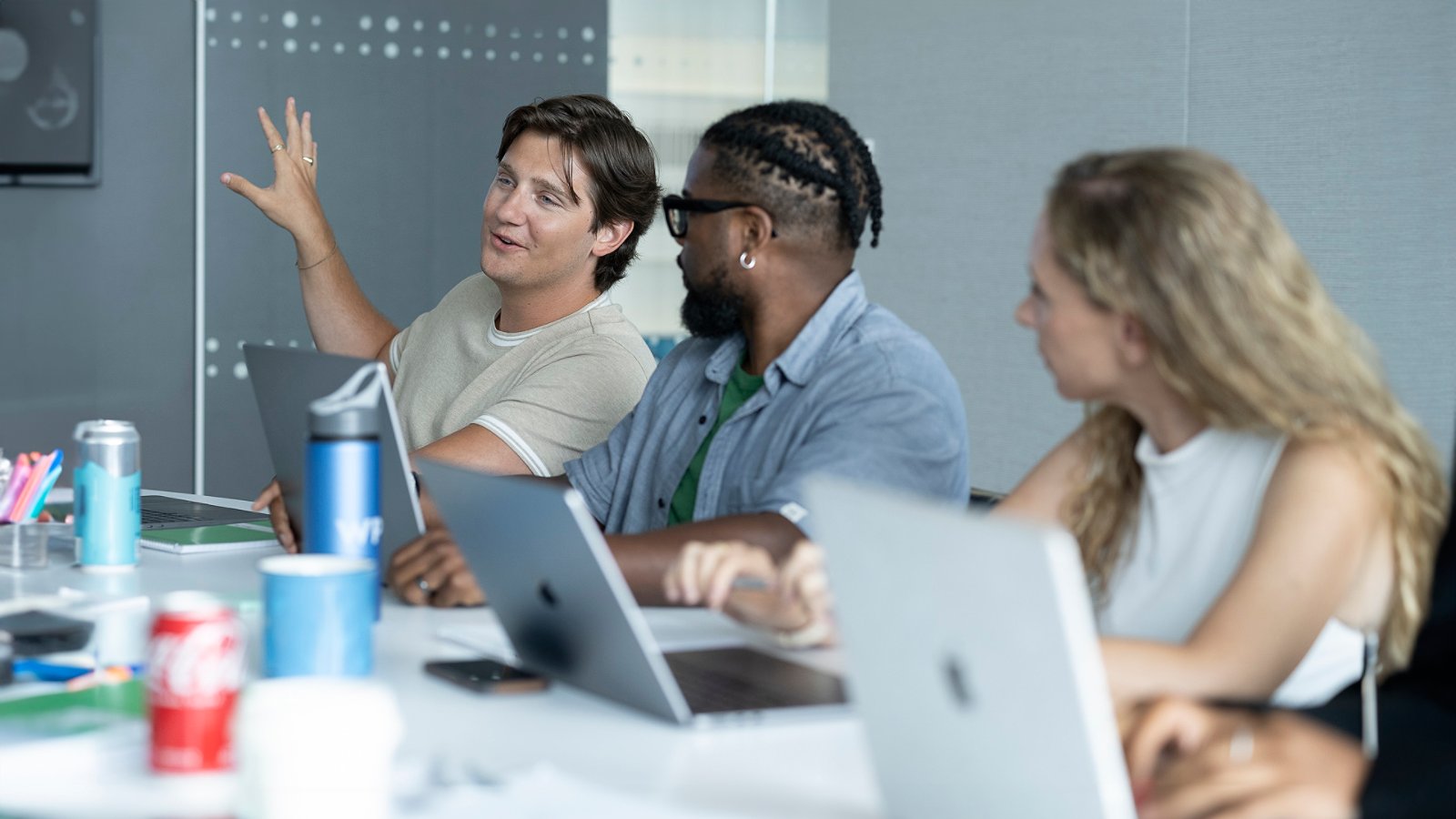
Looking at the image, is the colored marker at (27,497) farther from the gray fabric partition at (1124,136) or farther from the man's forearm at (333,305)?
the gray fabric partition at (1124,136)

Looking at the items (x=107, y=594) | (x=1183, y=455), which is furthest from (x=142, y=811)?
(x=1183, y=455)

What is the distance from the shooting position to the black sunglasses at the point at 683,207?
2.22 meters

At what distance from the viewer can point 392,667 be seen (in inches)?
58.6

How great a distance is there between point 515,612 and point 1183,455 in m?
0.66

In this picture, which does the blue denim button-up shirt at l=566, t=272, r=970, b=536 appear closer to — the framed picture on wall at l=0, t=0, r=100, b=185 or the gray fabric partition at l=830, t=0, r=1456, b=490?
the gray fabric partition at l=830, t=0, r=1456, b=490

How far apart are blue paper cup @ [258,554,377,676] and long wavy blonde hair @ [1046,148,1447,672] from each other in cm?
72

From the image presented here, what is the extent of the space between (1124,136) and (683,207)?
6.06 ft

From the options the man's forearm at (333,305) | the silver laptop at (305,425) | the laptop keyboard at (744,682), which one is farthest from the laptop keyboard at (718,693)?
the man's forearm at (333,305)

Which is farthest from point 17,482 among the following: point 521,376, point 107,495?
point 521,376

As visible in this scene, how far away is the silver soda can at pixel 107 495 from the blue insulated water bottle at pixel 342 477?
0.53 metres

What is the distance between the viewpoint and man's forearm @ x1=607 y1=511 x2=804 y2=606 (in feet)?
5.99

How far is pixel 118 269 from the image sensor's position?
13.6 feet

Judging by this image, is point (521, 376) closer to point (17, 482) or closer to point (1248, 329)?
point (17, 482)

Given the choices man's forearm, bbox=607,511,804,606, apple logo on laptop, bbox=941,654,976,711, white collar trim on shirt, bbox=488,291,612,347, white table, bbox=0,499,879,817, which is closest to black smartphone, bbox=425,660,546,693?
white table, bbox=0,499,879,817
